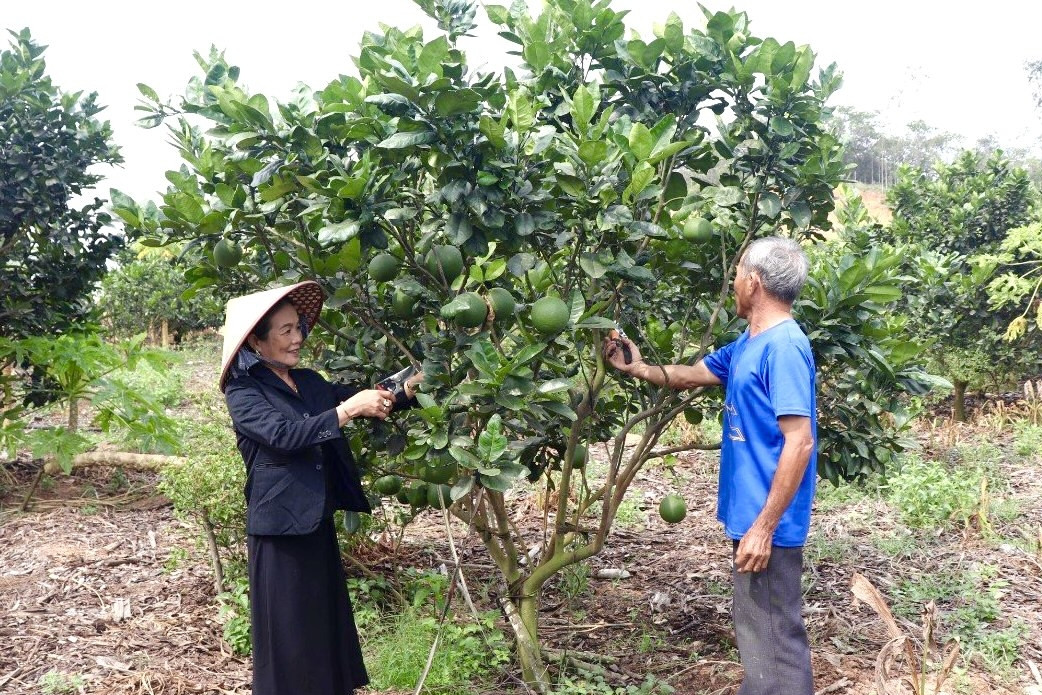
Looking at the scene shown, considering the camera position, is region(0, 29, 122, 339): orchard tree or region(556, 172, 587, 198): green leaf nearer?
region(556, 172, 587, 198): green leaf

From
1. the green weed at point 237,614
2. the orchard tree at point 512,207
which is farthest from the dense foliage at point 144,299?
the orchard tree at point 512,207

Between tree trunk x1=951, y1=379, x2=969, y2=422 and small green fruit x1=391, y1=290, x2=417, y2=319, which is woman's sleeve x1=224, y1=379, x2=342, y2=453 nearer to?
small green fruit x1=391, y1=290, x2=417, y2=319

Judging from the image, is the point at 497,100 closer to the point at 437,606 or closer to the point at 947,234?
the point at 437,606

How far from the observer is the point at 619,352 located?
2.71 m

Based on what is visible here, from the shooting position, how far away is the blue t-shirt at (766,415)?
2295mm

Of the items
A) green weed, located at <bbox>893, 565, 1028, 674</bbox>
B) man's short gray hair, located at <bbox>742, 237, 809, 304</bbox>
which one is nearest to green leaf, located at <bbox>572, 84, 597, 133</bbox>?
man's short gray hair, located at <bbox>742, 237, 809, 304</bbox>

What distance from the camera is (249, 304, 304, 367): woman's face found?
8.57ft

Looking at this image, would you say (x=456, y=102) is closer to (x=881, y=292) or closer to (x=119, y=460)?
(x=881, y=292)

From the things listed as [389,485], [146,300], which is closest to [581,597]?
[389,485]

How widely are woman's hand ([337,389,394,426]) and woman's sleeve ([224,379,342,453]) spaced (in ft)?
0.09

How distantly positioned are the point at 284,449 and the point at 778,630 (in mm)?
1518

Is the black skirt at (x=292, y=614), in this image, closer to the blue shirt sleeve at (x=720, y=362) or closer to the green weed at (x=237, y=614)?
the green weed at (x=237, y=614)

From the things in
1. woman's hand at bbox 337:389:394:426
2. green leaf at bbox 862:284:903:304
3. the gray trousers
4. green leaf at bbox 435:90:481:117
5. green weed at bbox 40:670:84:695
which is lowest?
green weed at bbox 40:670:84:695

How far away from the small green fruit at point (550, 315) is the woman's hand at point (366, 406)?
21.3 inches
